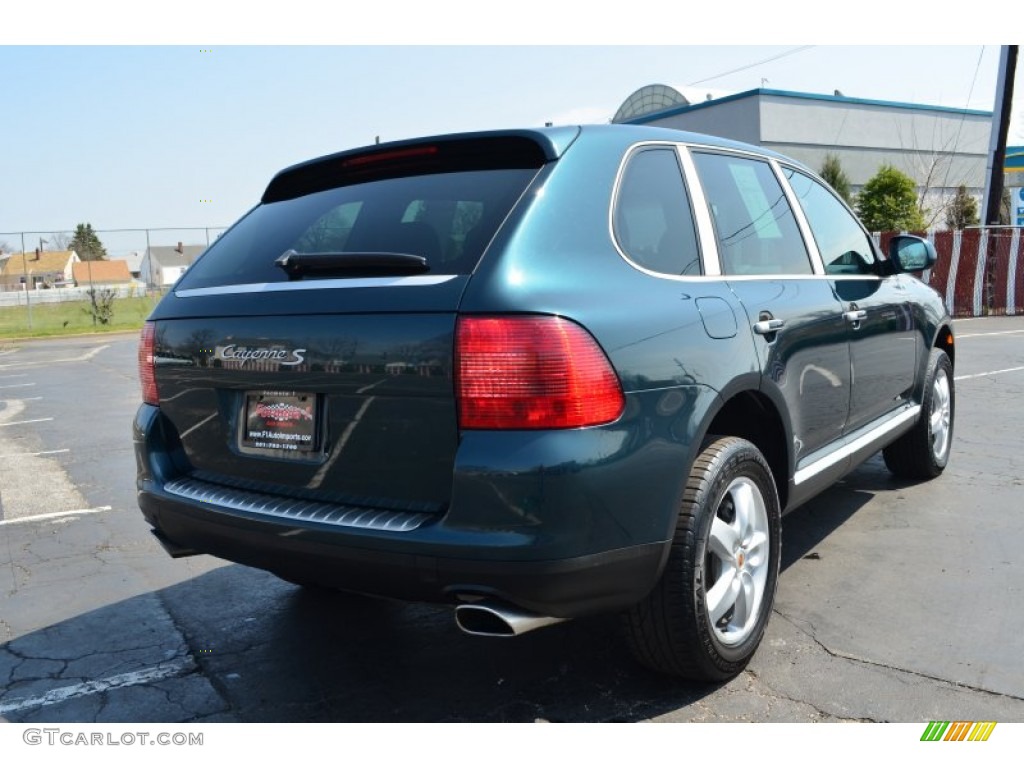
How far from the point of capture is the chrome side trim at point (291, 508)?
2.45 metres

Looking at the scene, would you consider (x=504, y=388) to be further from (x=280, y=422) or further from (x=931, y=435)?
(x=931, y=435)

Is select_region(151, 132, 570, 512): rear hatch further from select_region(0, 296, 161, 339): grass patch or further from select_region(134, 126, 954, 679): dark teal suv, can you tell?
select_region(0, 296, 161, 339): grass patch

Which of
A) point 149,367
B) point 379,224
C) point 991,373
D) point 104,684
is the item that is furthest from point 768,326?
point 991,373

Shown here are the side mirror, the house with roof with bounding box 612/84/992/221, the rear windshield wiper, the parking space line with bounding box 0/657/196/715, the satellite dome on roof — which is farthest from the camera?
the satellite dome on roof

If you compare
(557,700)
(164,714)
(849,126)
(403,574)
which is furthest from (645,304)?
(849,126)

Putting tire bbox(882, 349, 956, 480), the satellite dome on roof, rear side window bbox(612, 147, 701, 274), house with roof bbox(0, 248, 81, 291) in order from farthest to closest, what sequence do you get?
the satellite dome on roof < house with roof bbox(0, 248, 81, 291) < tire bbox(882, 349, 956, 480) < rear side window bbox(612, 147, 701, 274)

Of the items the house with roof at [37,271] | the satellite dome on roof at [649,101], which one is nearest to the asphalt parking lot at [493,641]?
the house with roof at [37,271]

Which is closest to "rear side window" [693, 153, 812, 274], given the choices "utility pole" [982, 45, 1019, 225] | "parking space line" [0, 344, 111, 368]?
"parking space line" [0, 344, 111, 368]

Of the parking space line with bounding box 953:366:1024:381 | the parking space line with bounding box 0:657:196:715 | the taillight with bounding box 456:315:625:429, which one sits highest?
the taillight with bounding box 456:315:625:429

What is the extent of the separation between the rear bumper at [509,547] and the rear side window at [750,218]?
1.23 m

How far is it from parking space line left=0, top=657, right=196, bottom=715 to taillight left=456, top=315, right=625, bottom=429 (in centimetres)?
165

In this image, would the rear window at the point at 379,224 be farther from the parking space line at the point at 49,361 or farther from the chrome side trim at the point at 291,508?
the parking space line at the point at 49,361

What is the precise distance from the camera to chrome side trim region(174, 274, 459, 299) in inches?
98.3

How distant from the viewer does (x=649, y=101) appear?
45.2 metres
